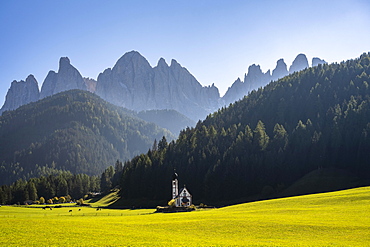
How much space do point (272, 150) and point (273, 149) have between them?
1.64 feet

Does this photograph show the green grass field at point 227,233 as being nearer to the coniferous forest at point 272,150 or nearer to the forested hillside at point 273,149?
the coniferous forest at point 272,150

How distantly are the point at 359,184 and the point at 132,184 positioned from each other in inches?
2846

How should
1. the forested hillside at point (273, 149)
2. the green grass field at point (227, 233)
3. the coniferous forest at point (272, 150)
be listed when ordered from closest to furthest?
the green grass field at point (227, 233), the coniferous forest at point (272, 150), the forested hillside at point (273, 149)

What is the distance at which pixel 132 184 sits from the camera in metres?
121

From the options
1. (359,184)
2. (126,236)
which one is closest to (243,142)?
(359,184)

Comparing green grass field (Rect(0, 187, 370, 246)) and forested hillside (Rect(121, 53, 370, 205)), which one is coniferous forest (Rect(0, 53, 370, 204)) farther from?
green grass field (Rect(0, 187, 370, 246))

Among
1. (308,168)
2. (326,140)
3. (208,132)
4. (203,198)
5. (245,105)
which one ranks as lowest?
(203,198)

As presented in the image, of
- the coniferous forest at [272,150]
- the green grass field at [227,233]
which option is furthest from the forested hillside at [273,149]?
the green grass field at [227,233]

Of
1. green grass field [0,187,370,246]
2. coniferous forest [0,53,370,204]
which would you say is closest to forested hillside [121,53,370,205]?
coniferous forest [0,53,370,204]

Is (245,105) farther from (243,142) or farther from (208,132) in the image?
(243,142)

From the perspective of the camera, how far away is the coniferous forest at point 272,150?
97938mm

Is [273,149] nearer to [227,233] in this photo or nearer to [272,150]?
[272,150]

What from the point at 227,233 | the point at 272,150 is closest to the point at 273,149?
the point at 272,150

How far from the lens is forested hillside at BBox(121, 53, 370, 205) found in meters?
98.2
